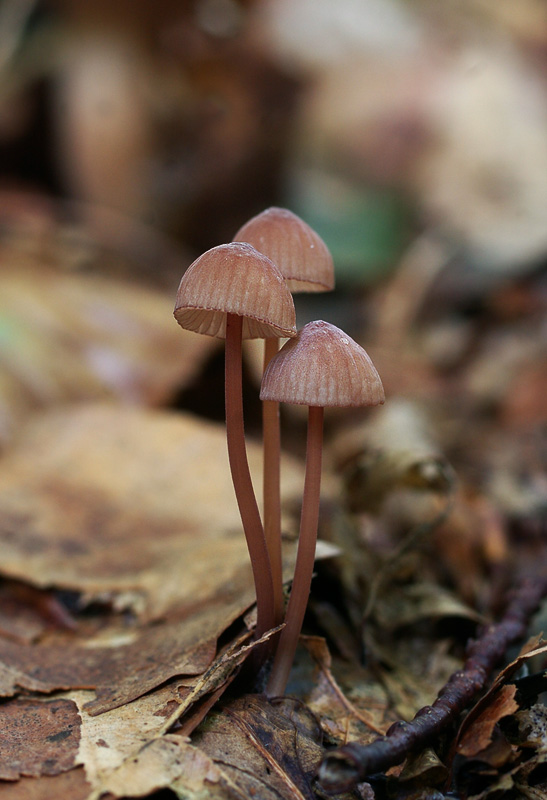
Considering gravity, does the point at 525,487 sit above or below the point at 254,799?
above

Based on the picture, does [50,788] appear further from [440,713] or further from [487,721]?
[487,721]

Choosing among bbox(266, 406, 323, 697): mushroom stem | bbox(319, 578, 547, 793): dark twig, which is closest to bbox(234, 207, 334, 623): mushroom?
bbox(266, 406, 323, 697): mushroom stem

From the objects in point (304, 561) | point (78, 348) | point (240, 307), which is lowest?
point (304, 561)

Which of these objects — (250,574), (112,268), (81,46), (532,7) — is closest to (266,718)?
(250,574)

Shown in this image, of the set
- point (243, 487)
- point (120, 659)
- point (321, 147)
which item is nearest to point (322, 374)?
point (243, 487)

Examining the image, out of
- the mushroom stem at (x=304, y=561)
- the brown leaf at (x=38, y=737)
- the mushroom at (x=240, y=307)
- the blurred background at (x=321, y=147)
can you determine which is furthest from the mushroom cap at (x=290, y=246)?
the blurred background at (x=321, y=147)

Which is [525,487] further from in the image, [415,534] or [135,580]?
[135,580]

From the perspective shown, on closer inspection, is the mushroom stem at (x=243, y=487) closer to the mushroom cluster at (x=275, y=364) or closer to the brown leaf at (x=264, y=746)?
the mushroom cluster at (x=275, y=364)
